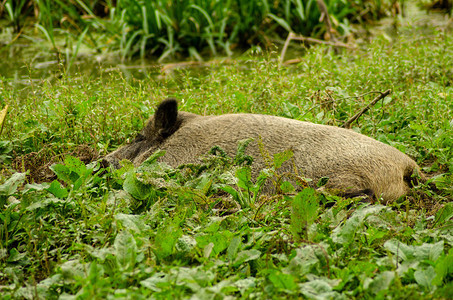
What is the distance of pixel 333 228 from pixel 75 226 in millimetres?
1347

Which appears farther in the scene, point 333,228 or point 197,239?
point 333,228

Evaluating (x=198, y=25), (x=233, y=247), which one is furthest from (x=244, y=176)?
(x=198, y=25)

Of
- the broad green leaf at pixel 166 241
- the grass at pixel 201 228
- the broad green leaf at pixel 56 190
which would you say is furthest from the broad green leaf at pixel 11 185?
the broad green leaf at pixel 166 241

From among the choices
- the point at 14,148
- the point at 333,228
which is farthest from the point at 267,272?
the point at 14,148

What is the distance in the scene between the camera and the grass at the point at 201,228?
2.10 metres

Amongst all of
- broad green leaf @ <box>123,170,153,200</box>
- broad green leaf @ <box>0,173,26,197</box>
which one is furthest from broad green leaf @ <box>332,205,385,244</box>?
broad green leaf @ <box>0,173,26,197</box>

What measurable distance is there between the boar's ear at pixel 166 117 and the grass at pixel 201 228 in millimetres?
565

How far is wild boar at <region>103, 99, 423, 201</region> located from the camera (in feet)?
10.9

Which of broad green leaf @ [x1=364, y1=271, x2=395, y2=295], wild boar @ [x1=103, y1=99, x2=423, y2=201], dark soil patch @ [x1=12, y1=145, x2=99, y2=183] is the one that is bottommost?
dark soil patch @ [x1=12, y1=145, x2=99, y2=183]

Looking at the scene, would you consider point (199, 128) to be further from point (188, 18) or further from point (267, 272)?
point (188, 18)

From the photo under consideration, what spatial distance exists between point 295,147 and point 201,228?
1113mm

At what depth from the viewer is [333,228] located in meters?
2.65

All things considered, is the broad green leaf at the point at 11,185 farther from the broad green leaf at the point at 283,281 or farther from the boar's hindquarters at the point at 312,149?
the broad green leaf at the point at 283,281

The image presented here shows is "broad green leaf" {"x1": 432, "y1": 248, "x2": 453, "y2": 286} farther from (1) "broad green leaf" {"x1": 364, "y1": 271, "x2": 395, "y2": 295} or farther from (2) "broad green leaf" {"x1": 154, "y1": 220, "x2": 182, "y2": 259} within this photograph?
(2) "broad green leaf" {"x1": 154, "y1": 220, "x2": 182, "y2": 259}
